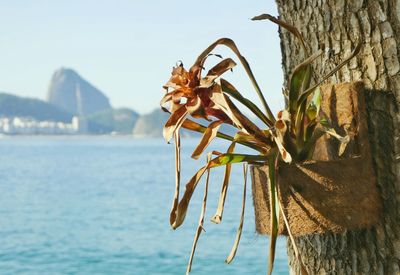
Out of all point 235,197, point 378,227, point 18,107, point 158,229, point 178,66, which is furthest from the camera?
point 18,107

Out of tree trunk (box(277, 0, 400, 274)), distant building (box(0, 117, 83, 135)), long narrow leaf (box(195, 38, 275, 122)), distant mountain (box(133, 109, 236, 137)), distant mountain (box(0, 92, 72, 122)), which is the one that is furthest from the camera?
distant building (box(0, 117, 83, 135))

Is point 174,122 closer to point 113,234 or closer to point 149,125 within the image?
point 113,234

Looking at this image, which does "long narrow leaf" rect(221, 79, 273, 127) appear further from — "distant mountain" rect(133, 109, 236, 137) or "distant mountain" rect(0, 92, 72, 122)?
"distant mountain" rect(0, 92, 72, 122)

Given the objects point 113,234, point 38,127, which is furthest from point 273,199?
point 38,127

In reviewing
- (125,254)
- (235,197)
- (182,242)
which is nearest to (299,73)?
(125,254)

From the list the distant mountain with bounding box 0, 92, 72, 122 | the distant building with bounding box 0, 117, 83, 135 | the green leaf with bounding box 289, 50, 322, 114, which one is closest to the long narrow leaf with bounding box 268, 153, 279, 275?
the green leaf with bounding box 289, 50, 322, 114

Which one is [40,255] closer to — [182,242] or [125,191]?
[182,242]

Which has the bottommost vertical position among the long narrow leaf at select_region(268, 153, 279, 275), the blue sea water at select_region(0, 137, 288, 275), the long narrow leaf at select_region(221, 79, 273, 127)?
the blue sea water at select_region(0, 137, 288, 275)
